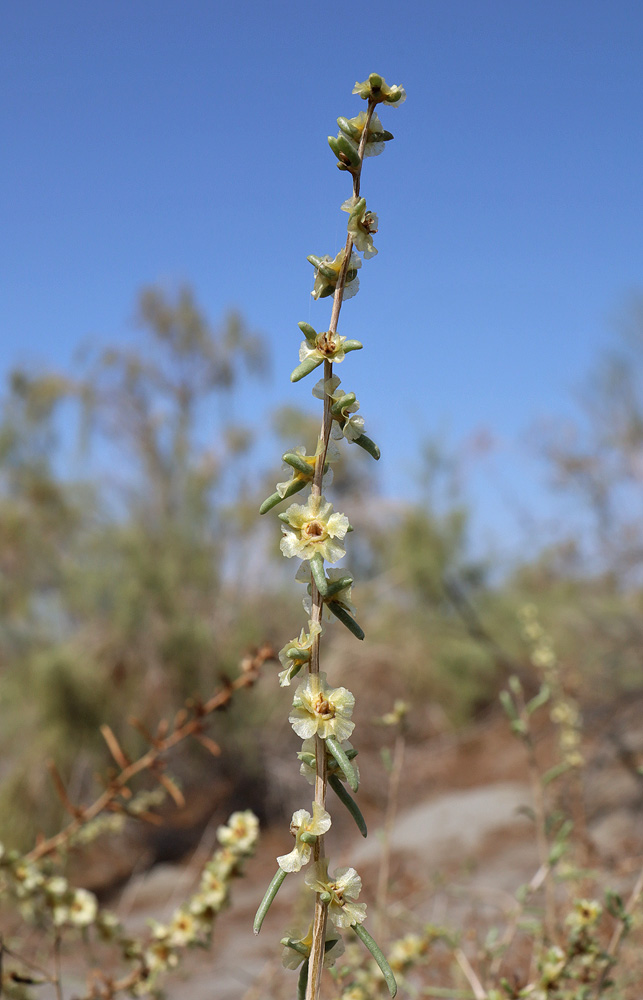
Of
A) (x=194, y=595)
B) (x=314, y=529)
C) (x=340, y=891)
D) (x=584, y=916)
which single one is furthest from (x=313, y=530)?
(x=194, y=595)

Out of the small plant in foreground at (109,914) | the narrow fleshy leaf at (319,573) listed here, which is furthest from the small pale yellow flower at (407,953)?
the narrow fleshy leaf at (319,573)

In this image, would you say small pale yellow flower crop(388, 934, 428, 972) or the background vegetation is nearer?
small pale yellow flower crop(388, 934, 428, 972)

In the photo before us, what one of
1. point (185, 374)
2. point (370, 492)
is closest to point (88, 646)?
point (370, 492)

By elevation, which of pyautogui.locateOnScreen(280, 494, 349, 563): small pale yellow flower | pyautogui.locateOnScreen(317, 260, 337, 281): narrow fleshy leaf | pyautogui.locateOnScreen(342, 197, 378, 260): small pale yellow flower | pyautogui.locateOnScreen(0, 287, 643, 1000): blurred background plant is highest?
pyautogui.locateOnScreen(0, 287, 643, 1000): blurred background plant

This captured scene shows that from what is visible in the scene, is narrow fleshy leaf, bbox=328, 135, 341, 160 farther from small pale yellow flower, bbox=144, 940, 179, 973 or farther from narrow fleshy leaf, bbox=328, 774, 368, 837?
small pale yellow flower, bbox=144, 940, 179, 973

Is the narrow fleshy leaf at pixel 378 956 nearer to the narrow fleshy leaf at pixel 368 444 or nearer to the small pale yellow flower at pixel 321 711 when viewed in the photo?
the small pale yellow flower at pixel 321 711

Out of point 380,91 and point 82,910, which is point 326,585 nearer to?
point 380,91

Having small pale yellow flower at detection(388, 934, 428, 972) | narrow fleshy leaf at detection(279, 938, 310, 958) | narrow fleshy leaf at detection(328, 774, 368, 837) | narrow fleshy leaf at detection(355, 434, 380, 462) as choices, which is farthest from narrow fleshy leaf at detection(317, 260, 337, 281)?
small pale yellow flower at detection(388, 934, 428, 972)

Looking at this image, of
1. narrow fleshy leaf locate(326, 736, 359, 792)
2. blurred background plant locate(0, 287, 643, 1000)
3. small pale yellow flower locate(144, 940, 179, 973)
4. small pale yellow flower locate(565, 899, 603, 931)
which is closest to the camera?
narrow fleshy leaf locate(326, 736, 359, 792)

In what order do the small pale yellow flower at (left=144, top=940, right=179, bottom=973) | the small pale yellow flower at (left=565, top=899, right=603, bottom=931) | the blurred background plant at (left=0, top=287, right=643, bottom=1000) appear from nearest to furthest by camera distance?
1. the small pale yellow flower at (left=565, top=899, right=603, bottom=931)
2. the small pale yellow flower at (left=144, top=940, right=179, bottom=973)
3. the blurred background plant at (left=0, top=287, right=643, bottom=1000)
